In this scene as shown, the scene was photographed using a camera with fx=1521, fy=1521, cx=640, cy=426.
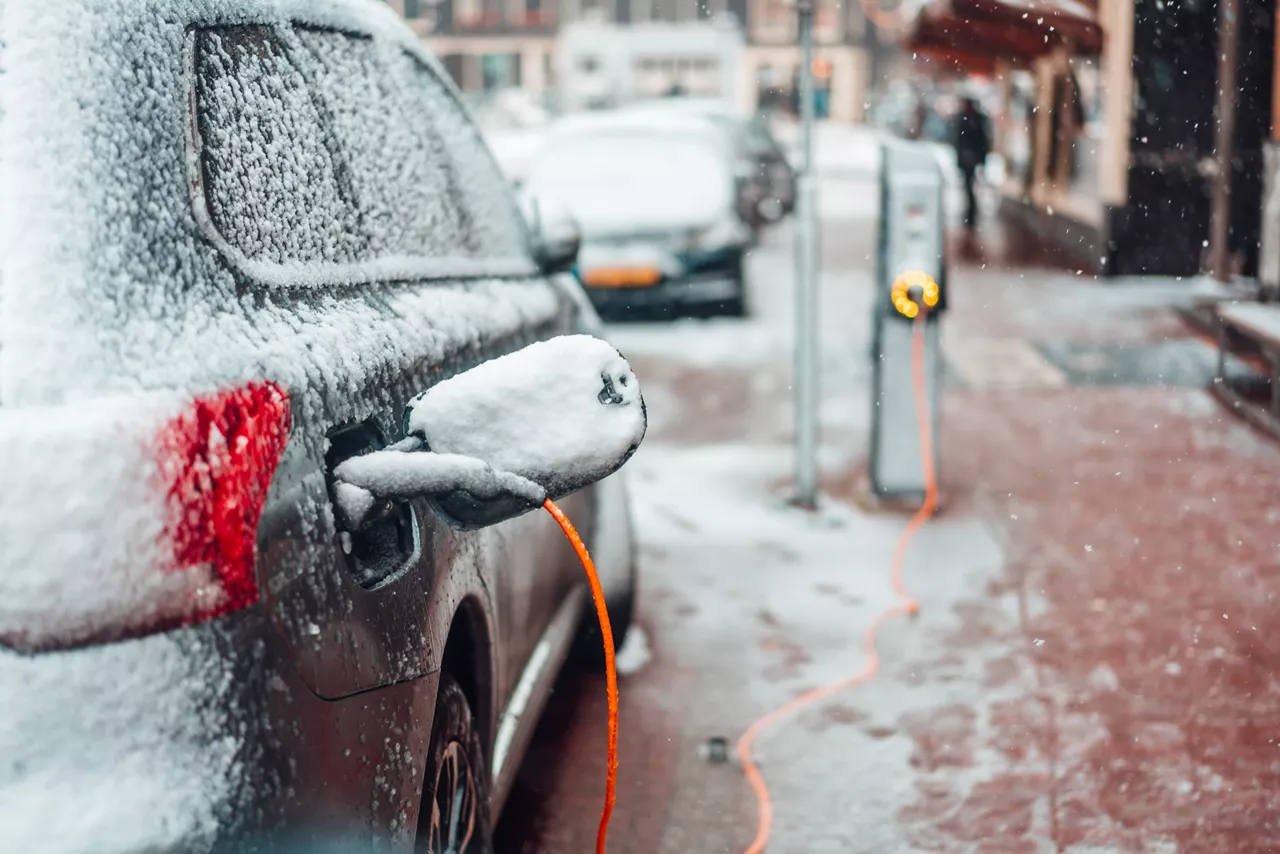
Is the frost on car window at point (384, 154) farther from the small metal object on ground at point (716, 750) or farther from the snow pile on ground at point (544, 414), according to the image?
the small metal object on ground at point (716, 750)

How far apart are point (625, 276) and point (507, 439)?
9655 millimetres

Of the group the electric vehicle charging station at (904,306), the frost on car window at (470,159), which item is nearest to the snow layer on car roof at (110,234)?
the frost on car window at (470,159)

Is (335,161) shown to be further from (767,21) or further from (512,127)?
(767,21)

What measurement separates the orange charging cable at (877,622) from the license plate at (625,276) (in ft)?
17.5

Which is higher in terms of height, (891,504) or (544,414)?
(544,414)

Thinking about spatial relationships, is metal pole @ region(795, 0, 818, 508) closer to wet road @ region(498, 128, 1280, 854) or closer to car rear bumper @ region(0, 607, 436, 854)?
wet road @ region(498, 128, 1280, 854)

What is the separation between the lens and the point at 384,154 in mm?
2936

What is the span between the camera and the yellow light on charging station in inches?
248

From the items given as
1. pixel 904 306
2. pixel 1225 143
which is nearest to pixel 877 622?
pixel 904 306

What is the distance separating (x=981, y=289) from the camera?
1404 centimetres

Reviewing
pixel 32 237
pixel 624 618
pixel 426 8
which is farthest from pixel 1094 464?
pixel 426 8

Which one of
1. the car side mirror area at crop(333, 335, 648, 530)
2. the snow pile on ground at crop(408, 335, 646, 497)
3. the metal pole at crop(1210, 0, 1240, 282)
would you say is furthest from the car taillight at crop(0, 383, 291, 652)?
the metal pole at crop(1210, 0, 1240, 282)

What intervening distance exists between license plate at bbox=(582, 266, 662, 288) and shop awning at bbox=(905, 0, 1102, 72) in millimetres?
4676

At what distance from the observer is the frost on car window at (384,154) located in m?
2.69
